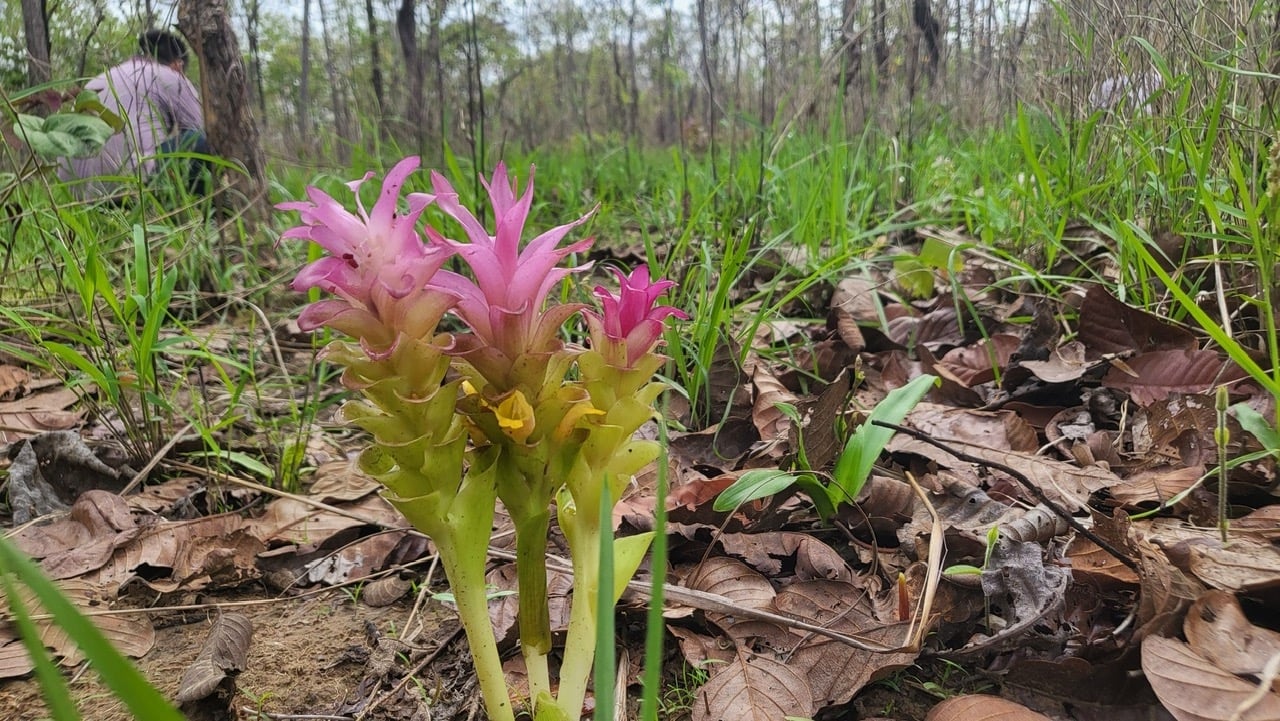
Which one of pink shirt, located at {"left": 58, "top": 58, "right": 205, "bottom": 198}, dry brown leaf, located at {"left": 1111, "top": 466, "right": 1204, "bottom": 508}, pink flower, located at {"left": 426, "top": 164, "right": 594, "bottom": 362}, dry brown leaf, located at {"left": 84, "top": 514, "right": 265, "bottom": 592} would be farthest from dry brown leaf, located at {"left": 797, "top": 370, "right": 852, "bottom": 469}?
pink shirt, located at {"left": 58, "top": 58, "right": 205, "bottom": 198}

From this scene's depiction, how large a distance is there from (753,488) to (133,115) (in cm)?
322

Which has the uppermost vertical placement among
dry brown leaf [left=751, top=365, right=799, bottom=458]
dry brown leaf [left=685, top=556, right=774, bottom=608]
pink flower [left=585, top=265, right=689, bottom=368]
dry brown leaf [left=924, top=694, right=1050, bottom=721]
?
pink flower [left=585, top=265, right=689, bottom=368]

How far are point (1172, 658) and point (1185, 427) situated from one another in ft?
2.23

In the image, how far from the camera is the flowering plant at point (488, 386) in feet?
2.51

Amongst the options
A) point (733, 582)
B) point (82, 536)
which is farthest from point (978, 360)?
point (82, 536)

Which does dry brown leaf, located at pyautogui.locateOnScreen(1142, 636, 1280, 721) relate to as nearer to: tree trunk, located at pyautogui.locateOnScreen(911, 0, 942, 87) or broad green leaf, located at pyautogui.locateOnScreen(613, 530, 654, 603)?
broad green leaf, located at pyautogui.locateOnScreen(613, 530, 654, 603)

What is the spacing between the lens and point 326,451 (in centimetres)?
201

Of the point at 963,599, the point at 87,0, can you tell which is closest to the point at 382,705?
the point at 963,599

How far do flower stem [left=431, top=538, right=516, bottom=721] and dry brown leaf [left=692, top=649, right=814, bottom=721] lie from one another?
0.89ft

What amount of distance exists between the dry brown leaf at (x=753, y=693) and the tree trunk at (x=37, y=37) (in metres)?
2.72

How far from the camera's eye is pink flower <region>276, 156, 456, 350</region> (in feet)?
2.48

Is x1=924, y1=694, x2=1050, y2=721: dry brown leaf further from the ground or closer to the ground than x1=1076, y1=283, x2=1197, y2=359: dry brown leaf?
closer to the ground

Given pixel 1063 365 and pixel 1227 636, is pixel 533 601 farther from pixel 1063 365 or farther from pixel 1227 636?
pixel 1063 365

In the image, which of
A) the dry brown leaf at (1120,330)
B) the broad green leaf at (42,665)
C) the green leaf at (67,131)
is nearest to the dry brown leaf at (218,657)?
the broad green leaf at (42,665)
